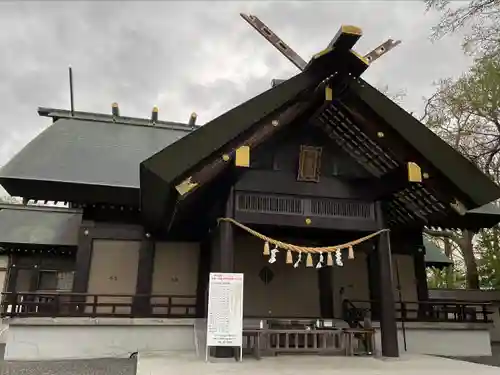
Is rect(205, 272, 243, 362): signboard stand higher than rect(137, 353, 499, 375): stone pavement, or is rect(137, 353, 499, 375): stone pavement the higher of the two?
rect(205, 272, 243, 362): signboard stand

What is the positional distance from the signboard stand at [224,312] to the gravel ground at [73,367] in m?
1.39

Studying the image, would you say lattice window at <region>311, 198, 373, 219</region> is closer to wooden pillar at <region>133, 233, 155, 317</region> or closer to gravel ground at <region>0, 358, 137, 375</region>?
gravel ground at <region>0, 358, 137, 375</region>

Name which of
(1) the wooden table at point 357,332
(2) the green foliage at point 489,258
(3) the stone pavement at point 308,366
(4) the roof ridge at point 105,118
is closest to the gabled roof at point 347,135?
(1) the wooden table at point 357,332

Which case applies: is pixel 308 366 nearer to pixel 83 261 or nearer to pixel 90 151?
pixel 83 261

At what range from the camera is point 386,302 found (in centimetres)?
618

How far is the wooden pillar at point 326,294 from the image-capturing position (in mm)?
8734

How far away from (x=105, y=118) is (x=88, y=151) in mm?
2514

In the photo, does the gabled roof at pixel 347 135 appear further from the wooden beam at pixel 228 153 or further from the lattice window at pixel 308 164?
the lattice window at pixel 308 164

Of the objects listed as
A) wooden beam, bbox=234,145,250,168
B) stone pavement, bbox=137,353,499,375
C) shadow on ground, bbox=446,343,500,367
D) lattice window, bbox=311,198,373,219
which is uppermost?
wooden beam, bbox=234,145,250,168

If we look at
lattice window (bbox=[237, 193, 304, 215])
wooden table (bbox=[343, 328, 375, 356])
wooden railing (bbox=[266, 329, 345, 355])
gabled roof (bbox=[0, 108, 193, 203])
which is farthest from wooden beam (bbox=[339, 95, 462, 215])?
gabled roof (bbox=[0, 108, 193, 203])

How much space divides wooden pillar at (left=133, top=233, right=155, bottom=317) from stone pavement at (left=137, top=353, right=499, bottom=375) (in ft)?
8.12

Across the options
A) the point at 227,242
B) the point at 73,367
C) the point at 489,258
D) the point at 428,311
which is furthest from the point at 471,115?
the point at 73,367

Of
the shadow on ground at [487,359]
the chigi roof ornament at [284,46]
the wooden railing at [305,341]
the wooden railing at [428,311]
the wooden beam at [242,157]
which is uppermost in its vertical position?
the chigi roof ornament at [284,46]

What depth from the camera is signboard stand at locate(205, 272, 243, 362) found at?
521cm
